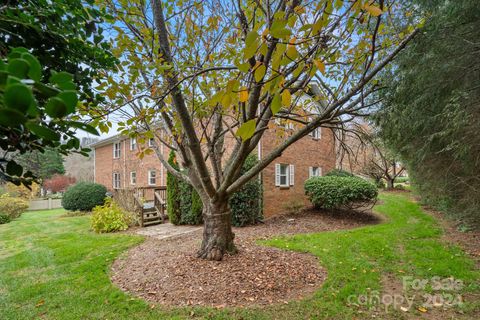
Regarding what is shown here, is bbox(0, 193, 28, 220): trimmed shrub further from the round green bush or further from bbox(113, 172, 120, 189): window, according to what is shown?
bbox(113, 172, 120, 189): window

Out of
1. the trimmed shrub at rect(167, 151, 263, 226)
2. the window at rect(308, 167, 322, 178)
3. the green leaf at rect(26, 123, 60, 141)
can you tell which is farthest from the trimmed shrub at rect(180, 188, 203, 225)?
the green leaf at rect(26, 123, 60, 141)

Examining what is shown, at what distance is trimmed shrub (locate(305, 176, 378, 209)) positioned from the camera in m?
9.94

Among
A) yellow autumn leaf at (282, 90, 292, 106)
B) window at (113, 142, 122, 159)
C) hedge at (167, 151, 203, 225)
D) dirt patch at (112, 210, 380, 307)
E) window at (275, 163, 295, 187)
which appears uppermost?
window at (113, 142, 122, 159)

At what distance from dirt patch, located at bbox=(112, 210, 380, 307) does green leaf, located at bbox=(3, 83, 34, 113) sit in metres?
3.84

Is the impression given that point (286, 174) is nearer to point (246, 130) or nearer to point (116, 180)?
point (246, 130)

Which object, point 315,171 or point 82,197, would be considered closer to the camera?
point 315,171

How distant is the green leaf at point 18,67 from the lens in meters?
0.53

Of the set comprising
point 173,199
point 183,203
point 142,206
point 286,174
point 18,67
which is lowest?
point 142,206

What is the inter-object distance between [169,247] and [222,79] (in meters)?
4.15

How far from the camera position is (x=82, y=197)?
14516 mm

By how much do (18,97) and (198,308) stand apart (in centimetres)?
379

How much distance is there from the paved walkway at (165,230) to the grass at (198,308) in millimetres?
683

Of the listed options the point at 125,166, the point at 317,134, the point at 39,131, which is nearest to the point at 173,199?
the point at 317,134

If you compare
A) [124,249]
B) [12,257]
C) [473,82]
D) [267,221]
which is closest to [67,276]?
[124,249]
